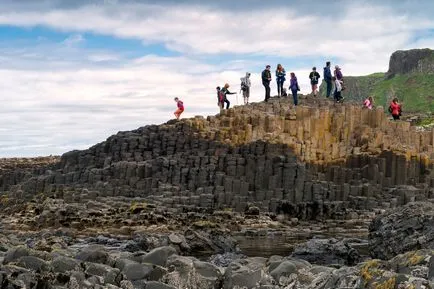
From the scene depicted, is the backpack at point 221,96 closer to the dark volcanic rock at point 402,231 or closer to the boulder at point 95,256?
the dark volcanic rock at point 402,231

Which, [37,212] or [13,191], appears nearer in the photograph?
[37,212]

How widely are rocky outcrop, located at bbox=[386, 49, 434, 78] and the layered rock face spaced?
10275cm

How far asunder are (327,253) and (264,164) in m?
19.0

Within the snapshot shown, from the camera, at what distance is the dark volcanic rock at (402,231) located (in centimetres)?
1761

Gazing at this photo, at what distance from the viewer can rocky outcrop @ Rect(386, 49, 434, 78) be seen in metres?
144

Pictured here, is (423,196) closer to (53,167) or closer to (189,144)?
(189,144)

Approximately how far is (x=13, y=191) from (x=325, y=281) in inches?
1436

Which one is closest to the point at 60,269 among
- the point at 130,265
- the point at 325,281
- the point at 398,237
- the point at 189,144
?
the point at 130,265

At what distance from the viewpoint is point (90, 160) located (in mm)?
44000

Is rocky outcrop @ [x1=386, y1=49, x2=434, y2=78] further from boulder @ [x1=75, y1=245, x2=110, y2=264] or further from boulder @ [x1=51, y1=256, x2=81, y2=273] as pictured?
boulder @ [x1=51, y1=256, x2=81, y2=273]

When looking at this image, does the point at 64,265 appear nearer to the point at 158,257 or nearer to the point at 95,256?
the point at 95,256

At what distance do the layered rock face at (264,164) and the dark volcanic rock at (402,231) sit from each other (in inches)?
683

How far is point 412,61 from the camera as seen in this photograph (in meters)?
147

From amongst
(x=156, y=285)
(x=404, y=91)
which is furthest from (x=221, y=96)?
(x=404, y=91)
